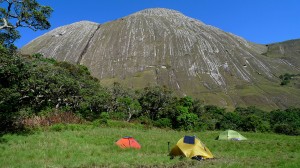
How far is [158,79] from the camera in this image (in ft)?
316

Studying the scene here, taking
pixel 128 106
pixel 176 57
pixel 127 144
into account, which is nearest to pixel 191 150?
pixel 127 144

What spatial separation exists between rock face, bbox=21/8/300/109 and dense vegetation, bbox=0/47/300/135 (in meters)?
39.6

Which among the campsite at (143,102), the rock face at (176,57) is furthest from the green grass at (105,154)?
the rock face at (176,57)

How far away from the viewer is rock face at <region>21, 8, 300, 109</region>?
9169cm

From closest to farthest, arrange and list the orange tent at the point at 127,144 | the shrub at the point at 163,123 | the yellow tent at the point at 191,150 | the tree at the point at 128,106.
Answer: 1. the yellow tent at the point at 191,150
2. the orange tent at the point at 127,144
3. the shrub at the point at 163,123
4. the tree at the point at 128,106

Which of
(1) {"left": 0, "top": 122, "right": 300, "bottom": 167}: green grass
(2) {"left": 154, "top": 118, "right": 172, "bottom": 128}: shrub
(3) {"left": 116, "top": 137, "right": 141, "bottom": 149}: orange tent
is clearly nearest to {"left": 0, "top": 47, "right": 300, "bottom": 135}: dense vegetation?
(2) {"left": 154, "top": 118, "right": 172, "bottom": 128}: shrub

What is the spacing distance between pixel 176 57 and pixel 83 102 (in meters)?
80.5

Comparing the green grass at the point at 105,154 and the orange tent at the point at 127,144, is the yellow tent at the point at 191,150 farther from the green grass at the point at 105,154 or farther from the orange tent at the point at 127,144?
the orange tent at the point at 127,144

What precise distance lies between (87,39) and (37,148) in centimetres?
11400

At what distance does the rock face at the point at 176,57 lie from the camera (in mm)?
91688

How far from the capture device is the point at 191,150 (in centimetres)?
1541

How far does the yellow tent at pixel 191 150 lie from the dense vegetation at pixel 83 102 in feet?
34.9

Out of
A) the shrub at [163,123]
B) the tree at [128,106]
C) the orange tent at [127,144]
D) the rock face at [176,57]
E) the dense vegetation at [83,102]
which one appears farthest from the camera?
the rock face at [176,57]

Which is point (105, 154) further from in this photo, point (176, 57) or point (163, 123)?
point (176, 57)
